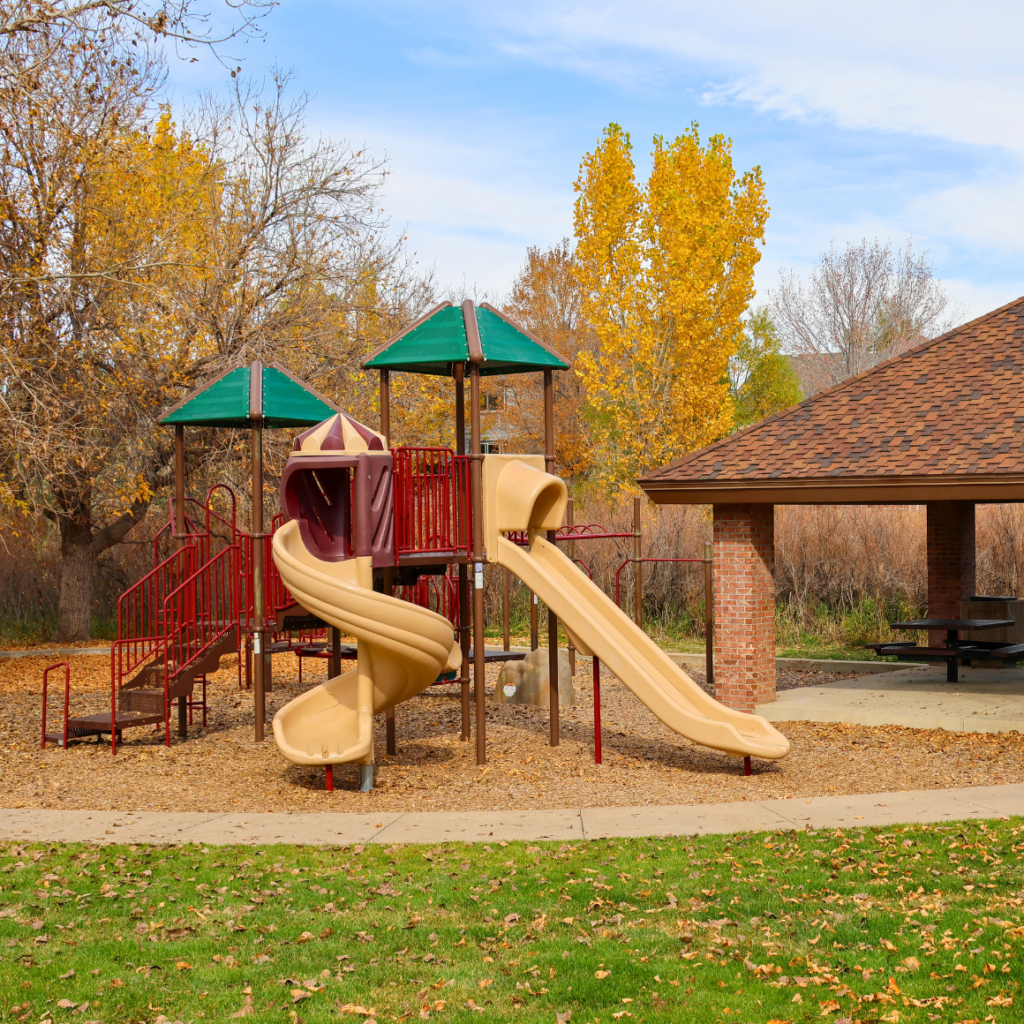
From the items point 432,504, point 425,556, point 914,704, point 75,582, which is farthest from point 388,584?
point 75,582

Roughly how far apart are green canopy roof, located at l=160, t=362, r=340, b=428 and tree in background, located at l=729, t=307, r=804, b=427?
35175 millimetres

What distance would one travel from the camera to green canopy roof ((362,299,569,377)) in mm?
11812

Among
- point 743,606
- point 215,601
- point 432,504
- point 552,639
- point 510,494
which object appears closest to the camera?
point 510,494

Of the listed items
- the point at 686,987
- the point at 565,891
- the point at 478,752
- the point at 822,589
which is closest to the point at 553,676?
the point at 478,752

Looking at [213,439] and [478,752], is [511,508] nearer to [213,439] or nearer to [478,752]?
[478,752]

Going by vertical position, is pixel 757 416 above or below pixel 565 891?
above

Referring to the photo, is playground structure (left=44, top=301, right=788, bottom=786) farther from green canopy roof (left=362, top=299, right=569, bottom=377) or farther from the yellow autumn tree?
the yellow autumn tree

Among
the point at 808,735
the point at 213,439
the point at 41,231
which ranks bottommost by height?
the point at 808,735

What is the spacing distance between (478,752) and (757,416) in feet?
124

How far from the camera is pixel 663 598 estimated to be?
23.8 m

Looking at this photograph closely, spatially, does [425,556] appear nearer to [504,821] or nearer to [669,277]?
[504,821]

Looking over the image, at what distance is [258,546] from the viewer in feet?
40.6

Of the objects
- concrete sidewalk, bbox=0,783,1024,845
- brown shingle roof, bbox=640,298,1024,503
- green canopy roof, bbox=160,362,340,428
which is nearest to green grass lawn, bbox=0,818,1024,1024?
concrete sidewalk, bbox=0,783,1024,845

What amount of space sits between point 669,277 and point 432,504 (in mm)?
23346
